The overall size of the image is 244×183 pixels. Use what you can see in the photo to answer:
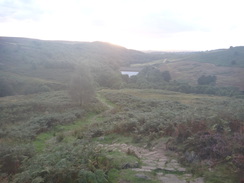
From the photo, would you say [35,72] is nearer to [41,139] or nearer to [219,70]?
[41,139]

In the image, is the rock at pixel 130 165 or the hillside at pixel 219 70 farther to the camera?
the hillside at pixel 219 70

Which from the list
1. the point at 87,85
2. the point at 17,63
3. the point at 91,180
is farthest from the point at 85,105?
the point at 17,63

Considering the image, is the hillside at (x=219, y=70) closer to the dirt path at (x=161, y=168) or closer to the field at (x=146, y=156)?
the field at (x=146, y=156)

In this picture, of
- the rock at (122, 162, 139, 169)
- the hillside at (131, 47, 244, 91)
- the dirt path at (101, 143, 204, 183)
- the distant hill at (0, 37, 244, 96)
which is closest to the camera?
the dirt path at (101, 143, 204, 183)

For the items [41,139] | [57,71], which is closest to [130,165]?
[41,139]

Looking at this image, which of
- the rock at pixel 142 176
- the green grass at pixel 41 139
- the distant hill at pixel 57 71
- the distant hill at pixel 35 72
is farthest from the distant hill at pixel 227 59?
the rock at pixel 142 176

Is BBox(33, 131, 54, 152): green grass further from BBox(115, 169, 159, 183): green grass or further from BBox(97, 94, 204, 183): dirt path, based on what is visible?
BBox(115, 169, 159, 183): green grass

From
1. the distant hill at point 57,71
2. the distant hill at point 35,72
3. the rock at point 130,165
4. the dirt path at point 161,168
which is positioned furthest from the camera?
the distant hill at point 57,71

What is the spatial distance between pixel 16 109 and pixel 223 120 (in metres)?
20.2

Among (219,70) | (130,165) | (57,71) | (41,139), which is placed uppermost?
(130,165)

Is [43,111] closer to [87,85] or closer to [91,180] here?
[87,85]

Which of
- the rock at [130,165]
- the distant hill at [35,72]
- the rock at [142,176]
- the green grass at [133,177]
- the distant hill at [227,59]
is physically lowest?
the distant hill at [35,72]

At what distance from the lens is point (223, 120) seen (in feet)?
32.3

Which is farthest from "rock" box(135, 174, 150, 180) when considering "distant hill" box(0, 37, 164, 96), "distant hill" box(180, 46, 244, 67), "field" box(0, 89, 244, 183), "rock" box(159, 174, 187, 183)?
"distant hill" box(180, 46, 244, 67)
